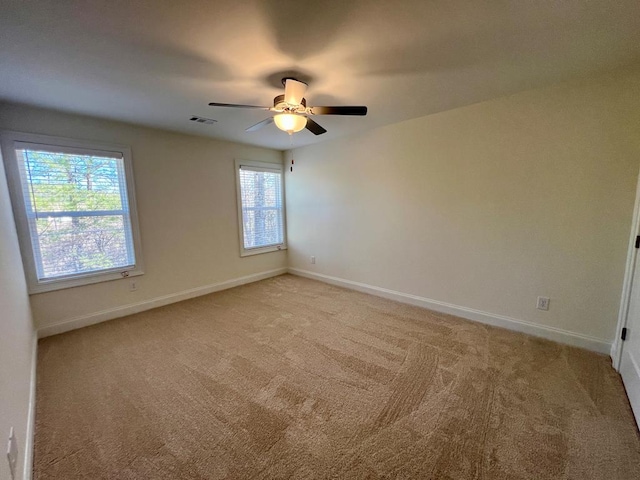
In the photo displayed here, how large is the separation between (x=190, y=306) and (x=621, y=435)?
161 inches

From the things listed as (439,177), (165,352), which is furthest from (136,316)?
(439,177)

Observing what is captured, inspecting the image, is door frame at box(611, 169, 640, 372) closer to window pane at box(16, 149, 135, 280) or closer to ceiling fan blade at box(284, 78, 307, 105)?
ceiling fan blade at box(284, 78, 307, 105)

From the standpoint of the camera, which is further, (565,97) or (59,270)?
(59,270)

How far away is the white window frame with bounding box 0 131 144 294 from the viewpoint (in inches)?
98.0

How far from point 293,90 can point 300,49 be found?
1.14 feet

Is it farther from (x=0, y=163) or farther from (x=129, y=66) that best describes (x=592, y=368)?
(x=0, y=163)

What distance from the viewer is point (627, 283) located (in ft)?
6.86

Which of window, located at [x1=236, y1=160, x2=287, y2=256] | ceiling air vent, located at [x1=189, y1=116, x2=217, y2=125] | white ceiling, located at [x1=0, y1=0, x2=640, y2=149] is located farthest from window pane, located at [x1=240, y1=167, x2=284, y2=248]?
white ceiling, located at [x1=0, y1=0, x2=640, y2=149]

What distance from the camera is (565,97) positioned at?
7.50 ft

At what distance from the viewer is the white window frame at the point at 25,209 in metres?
2.49

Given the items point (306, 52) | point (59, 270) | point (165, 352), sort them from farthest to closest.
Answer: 1. point (59, 270)
2. point (165, 352)
3. point (306, 52)

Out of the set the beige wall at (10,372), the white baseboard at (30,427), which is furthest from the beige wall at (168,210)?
the beige wall at (10,372)

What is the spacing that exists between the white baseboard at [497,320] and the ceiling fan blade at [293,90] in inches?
108

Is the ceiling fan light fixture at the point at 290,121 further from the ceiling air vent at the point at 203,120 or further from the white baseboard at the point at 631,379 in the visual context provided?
the white baseboard at the point at 631,379
